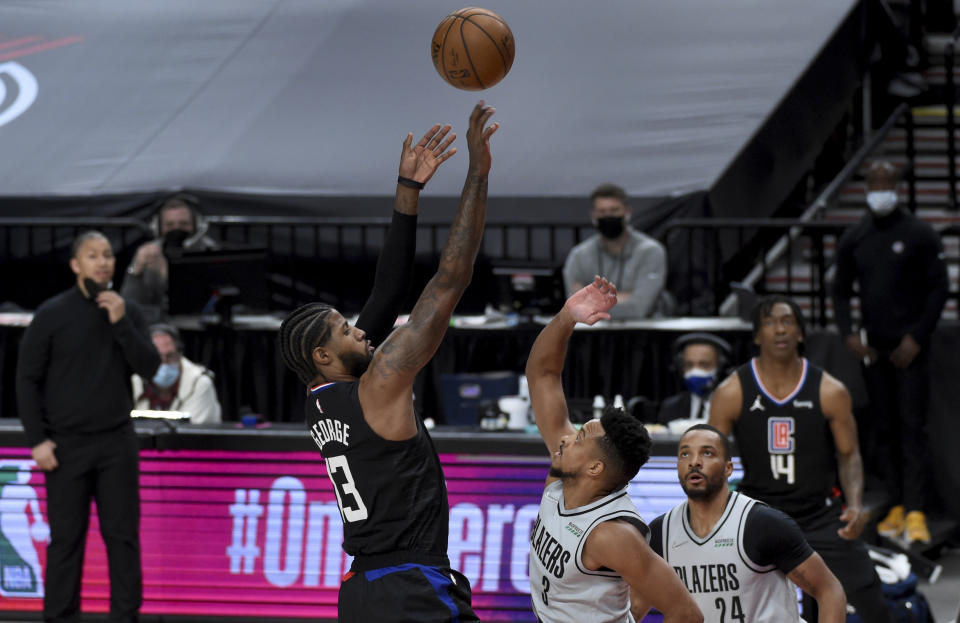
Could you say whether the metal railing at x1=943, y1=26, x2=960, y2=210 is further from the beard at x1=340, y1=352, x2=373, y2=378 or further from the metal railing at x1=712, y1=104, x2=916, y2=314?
the beard at x1=340, y1=352, x2=373, y2=378

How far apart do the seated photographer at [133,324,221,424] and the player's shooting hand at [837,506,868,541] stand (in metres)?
4.26

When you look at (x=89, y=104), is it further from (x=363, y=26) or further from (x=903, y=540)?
(x=903, y=540)

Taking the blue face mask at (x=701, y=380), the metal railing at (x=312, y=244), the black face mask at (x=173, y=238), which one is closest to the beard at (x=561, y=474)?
the blue face mask at (x=701, y=380)

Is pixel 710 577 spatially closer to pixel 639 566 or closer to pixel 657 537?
pixel 657 537

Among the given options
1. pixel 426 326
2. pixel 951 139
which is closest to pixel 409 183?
pixel 426 326

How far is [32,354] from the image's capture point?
23.5 feet

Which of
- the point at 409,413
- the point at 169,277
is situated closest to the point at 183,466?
the point at 169,277

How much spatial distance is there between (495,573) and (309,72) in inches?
301

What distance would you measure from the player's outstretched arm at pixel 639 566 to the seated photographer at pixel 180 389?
16.3 feet

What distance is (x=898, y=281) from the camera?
30.3ft

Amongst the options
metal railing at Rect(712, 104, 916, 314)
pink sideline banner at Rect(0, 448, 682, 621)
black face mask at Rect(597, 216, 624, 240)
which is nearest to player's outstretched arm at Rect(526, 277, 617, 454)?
pink sideline banner at Rect(0, 448, 682, 621)

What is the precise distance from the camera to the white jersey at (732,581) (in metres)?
5.08

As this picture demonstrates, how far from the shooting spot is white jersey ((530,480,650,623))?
4.29 metres

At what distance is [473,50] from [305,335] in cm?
128
